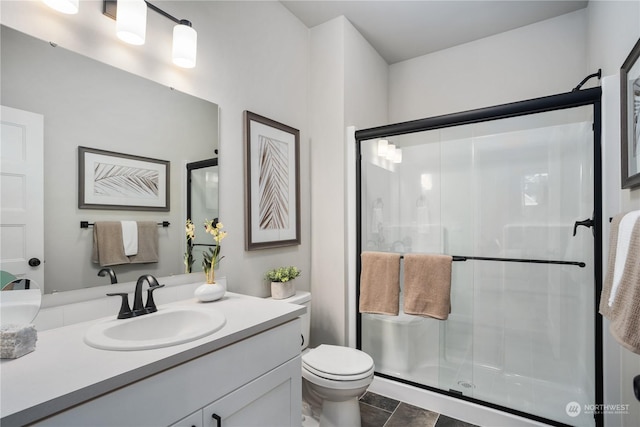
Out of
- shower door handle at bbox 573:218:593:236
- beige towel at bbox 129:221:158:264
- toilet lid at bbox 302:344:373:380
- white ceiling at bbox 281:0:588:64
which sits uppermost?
white ceiling at bbox 281:0:588:64

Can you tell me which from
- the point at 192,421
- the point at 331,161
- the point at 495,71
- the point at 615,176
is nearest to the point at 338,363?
the point at 192,421

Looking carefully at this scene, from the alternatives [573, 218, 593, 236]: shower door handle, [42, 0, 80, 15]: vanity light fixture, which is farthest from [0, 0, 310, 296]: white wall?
[573, 218, 593, 236]: shower door handle

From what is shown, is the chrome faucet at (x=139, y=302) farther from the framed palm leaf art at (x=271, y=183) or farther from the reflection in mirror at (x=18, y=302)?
the framed palm leaf art at (x=271, y=183)

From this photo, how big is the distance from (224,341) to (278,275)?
0.90m

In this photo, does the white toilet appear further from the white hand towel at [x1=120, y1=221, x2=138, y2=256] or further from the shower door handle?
the shower door handle

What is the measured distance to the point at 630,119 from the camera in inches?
51.4

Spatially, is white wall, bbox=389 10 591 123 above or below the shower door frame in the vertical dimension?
Result: above

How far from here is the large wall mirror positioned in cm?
106

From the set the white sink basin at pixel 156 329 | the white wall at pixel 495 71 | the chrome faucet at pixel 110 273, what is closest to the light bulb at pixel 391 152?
the white wall at pixel 495 71

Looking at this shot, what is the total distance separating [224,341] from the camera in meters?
1.00

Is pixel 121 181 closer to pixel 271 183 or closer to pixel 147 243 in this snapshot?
pixel 147 243

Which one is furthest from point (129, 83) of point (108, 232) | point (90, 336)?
point (90, 336)

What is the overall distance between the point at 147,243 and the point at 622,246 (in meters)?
1.79

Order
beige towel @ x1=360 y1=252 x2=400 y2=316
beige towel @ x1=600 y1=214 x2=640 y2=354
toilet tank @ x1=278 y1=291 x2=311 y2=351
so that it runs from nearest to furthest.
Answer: beige towel @ x1=600 y1=214 x2=640 y2=354, toilet tank @ x1=278 y1=291 x2=311 y2=351, beige towel @ x1=360 y1=252 x2=400 y2=316
